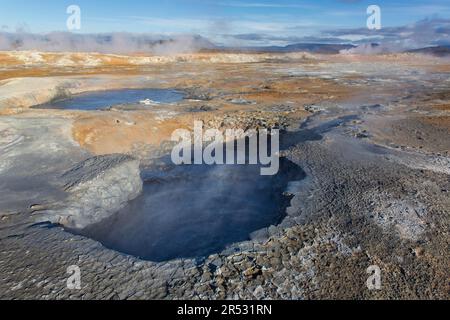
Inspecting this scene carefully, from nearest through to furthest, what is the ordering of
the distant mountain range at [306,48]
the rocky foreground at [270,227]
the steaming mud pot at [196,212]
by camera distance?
1. the rocky foreground at [270,227]
2. the steaming mud pot at [196,212]
3. the distant mountain range at [306,48]

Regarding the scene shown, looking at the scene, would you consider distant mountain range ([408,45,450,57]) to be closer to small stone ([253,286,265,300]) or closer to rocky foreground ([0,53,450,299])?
rocky foreground ([0,53,450,299])

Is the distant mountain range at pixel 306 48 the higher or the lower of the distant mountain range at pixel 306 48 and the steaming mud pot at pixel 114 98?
the higher

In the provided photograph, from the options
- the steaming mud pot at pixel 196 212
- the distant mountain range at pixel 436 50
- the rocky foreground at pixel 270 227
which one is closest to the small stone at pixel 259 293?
the rocky foreground at pixel 270 227

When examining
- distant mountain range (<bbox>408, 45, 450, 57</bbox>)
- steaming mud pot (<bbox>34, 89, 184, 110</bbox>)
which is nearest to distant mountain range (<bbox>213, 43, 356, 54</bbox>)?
distant mountain range (<bbox>408, 45, 450, 57</bbox>)

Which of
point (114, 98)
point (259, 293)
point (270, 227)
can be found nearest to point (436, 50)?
point (114, 98)

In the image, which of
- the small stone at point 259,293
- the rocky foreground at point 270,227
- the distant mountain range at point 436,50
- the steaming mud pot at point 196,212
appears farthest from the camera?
the distant mountain range at point 436,50

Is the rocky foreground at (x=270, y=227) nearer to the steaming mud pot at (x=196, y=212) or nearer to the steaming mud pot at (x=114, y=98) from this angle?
the steaming mud pot at (x=196, y=212)
